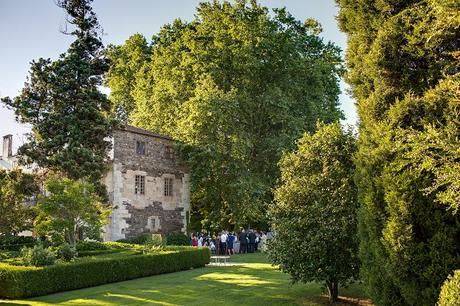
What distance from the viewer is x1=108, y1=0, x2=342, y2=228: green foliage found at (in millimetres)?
32562

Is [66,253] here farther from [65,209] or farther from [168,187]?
[168,187]

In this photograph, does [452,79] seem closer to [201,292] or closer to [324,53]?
[201,292]

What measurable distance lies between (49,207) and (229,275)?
27.5 feet

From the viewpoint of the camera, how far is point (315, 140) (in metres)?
13.4

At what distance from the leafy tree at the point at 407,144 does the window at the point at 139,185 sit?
2498 cm

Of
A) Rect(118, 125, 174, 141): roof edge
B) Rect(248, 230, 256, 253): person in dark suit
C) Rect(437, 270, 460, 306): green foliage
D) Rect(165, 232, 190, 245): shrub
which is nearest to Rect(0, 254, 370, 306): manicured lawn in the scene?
Rect(437, 270, 460, 306): green foliage

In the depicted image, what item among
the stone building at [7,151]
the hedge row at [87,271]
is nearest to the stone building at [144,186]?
the hedge row at [87,271]

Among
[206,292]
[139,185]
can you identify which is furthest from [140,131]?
[206,292]

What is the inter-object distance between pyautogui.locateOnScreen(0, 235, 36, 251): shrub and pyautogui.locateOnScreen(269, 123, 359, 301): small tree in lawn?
1890 cm

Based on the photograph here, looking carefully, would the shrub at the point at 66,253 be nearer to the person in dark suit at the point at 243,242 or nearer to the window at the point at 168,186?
the person in dark suit at the point at 243,242

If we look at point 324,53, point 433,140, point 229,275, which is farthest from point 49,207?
point 324,53

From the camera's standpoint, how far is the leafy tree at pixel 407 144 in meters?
8.54

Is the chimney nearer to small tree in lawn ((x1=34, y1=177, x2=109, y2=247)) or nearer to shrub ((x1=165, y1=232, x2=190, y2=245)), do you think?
shrub ((x1=165, y1=232, x2=190, y2=245))

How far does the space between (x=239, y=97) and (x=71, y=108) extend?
36.6 ft
